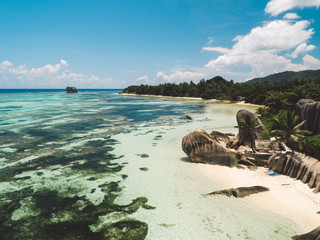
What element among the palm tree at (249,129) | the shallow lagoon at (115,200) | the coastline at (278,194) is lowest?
the shallow lagoon at (115,200)

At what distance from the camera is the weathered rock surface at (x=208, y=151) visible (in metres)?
19.0

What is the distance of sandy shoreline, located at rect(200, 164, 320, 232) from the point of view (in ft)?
37.8

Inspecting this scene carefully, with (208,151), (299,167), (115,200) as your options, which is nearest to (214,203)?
(115,200)

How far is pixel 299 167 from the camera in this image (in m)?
15.4

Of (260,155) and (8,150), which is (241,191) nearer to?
(260,155)

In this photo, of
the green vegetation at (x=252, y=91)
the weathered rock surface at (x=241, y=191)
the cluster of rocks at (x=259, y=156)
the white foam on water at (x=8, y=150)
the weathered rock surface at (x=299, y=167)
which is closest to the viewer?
the weathered rock surface at (x=241, y=191)

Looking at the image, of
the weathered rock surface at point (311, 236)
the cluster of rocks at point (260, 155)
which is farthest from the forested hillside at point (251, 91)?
the weathered rock surface at point (311, 236)

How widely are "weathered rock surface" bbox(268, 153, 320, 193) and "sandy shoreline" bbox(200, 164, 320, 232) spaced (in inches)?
19.2

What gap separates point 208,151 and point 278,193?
7.03m

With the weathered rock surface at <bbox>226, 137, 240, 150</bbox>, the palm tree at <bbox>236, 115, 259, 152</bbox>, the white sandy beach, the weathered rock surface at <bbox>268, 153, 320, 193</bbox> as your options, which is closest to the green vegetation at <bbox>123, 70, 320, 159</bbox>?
the palm tree at <bbox>236, 115, 259, 152</bbox>

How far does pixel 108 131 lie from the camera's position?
34594 mm

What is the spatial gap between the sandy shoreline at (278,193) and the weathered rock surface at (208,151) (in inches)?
39.6

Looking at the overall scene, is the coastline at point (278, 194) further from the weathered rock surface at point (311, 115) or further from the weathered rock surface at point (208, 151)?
the weathered rock surface at point (311, 115)

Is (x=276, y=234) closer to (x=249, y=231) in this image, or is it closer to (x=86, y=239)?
(x=249, y=231)
